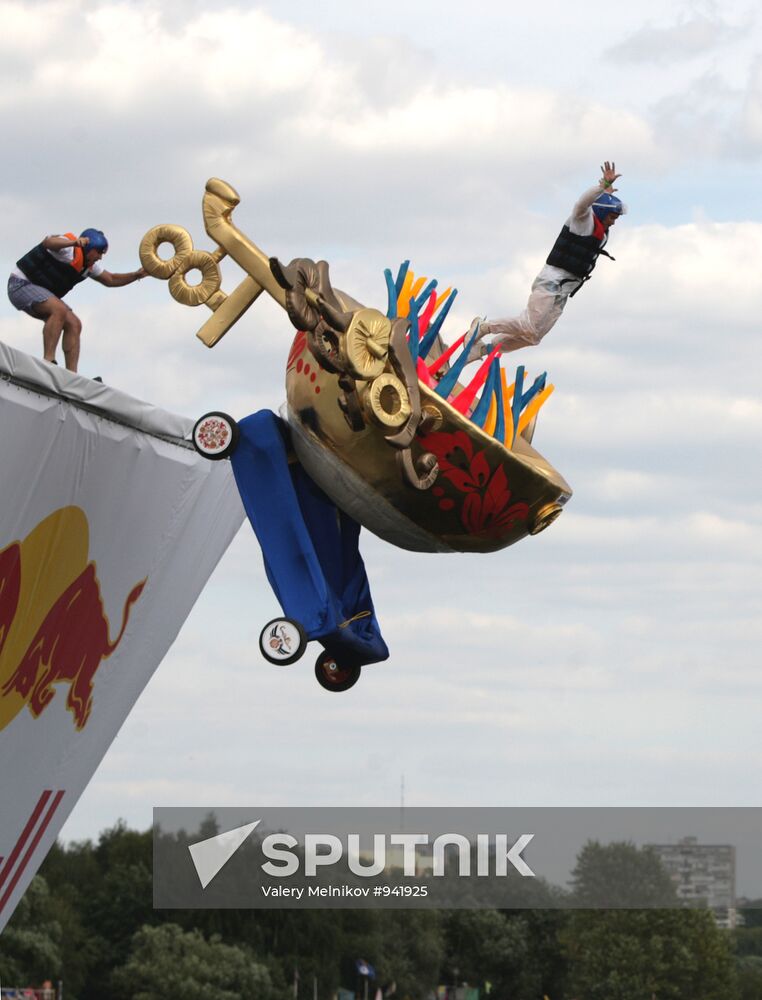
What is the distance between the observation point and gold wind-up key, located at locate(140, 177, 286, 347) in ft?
37.7

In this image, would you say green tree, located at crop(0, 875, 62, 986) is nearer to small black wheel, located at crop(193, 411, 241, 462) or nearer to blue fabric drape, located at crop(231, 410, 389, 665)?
blue fabric drape, located at crop(231, 410, 389, 665)

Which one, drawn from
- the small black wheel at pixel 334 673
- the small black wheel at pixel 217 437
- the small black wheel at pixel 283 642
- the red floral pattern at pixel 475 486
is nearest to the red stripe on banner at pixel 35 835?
the small black wheel at pixel 334 673

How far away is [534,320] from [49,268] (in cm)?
364

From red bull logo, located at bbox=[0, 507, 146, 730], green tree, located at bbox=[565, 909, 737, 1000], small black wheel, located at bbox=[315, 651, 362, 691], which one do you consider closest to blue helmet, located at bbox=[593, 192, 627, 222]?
small black wheel, located at bbox=[315, 651, 362, 691]

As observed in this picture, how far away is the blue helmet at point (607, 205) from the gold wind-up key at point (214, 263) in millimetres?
2102

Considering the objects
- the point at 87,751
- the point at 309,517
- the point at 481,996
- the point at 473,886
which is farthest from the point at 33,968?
the point at 309,517

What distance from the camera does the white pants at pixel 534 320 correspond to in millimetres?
11758

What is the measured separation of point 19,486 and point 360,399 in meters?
3.25

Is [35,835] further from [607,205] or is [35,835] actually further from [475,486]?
[607,205]

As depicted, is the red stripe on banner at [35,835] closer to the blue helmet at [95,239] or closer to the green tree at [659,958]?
the blue helmet at [95,239]

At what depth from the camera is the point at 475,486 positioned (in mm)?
10531

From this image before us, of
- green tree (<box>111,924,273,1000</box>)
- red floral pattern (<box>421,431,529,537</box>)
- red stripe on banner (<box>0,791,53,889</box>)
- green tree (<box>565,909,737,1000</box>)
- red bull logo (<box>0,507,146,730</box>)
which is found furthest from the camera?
green tree (<box>565,909,737,1000</box>)

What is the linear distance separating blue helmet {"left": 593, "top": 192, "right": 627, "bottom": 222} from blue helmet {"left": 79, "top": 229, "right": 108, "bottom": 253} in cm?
→ 371

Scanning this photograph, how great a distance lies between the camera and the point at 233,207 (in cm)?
1163
